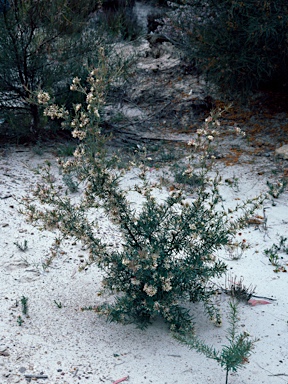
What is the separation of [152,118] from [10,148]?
2.02m

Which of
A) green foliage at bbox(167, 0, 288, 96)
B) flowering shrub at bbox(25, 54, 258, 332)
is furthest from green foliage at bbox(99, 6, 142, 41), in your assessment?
flowering shrub at bbox(25, 54, 258, 332)

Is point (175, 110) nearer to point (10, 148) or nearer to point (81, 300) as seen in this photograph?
point (10, 148)

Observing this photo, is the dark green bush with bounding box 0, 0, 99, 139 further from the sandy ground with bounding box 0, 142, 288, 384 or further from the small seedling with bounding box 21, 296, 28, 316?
the small seedling with bounding box 21, 296, 28, 316

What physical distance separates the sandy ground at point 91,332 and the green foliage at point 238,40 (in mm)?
2651

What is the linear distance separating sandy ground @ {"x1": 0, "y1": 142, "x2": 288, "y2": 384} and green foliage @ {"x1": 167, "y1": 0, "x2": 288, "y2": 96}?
265 centimetres

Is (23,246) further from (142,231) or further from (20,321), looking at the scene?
(142,231)

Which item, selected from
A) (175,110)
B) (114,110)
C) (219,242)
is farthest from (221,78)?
(219,242)

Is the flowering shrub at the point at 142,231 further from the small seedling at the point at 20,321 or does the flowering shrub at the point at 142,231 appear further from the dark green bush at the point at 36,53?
the dark green bush at the point at 36,53

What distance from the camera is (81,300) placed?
3395 mm

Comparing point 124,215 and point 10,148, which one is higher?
point 124,215

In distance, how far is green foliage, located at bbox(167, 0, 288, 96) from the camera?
5734 mm

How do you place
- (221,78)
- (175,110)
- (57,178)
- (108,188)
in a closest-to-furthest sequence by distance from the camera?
1. (108,188)
2. (57,178)
3. (221,78)
4. (175,110)

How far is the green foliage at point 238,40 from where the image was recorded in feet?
18.8

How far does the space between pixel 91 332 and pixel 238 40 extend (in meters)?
4.14
